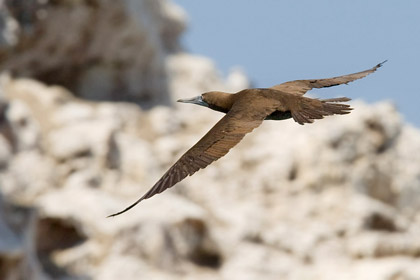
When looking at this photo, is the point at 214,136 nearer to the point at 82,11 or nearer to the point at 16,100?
the point at 16,100

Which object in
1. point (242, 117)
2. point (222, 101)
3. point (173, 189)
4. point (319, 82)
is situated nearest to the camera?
point (242, 117)

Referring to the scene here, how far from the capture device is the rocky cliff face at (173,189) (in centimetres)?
2256

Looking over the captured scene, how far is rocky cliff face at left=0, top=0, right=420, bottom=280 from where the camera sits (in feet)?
74.0

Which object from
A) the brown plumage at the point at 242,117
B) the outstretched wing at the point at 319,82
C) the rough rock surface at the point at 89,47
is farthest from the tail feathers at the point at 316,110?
the rough rock surface at the point at 89,47

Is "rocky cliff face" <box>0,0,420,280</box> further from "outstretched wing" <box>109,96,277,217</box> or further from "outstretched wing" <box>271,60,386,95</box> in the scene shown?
"outstretched wing" <box>109,96,277,217</box>

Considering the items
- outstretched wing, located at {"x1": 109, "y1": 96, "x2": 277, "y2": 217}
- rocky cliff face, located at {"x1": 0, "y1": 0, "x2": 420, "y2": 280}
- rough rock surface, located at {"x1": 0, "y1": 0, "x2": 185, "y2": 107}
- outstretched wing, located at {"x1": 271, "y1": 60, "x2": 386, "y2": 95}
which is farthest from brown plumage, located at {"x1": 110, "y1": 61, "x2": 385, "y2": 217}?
rough rock surface, located at {"x1": 0, "y1": 0, "x2": 185, "y2": 107}

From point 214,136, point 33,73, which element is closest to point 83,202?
point 33,73

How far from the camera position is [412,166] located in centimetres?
2755

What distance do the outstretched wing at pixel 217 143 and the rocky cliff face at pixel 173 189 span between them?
30.7 feet

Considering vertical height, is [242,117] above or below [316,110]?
below

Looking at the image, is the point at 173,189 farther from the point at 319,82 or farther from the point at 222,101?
the point at 222,101

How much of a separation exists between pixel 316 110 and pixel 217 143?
115cm

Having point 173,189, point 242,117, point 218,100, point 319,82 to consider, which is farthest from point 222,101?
point 173,189

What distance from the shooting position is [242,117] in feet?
38.3
